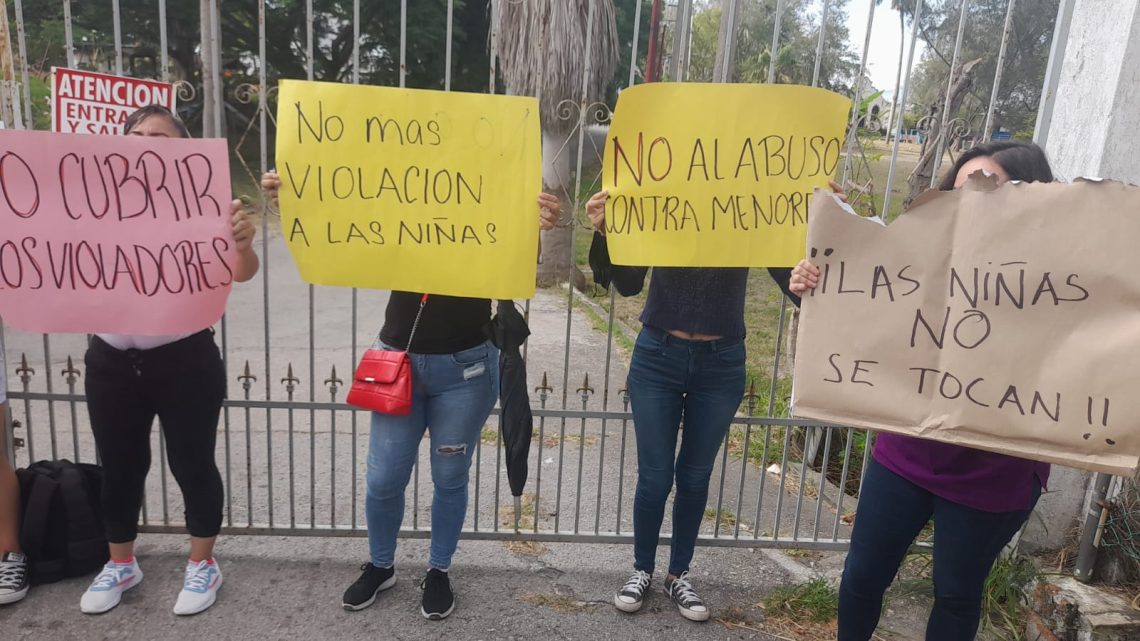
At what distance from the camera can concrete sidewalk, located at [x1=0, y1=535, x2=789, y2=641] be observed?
9.19 feet

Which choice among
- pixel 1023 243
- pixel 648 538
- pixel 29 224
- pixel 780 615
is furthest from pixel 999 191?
pixel 29 224

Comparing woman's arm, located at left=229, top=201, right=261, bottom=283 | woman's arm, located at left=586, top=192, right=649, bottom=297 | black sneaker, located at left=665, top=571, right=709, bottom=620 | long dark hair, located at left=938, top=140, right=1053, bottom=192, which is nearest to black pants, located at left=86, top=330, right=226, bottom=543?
woman's arm, located at left=229, top=201, right=261, bottom=283

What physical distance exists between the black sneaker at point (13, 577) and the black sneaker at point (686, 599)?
252 centimetres

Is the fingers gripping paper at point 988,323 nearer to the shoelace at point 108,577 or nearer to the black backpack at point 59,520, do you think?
Answer: the shoelace at point 108,577

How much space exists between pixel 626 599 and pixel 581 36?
6.08 meters

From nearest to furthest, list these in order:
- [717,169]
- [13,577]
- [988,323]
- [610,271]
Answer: [988,323] → [717,169] → [610,271] → [13,577]

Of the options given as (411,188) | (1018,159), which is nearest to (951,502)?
(1018,159)

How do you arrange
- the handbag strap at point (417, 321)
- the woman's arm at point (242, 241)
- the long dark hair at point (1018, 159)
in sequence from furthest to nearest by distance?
1. the handbag strap at point (417, 321)
2. the woman's arm at point (242, 241)
3. the long dark hair at point (1018, 159)

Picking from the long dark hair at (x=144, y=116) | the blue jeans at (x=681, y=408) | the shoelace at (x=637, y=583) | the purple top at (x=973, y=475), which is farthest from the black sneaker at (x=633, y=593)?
the long dark hair at (x=144, y=116)

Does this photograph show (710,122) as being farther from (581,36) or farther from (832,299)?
(581,36)

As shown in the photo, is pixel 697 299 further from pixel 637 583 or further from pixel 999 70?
pixel 999 70

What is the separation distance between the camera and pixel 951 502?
2.02 meters

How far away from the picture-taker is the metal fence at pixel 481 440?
2.91m

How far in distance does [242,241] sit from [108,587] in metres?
1.48
